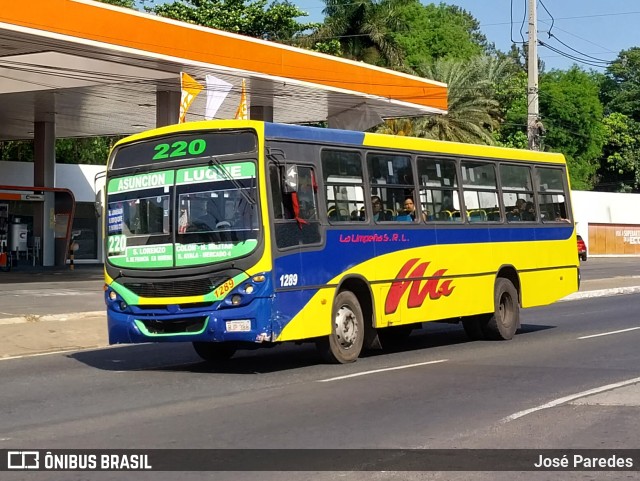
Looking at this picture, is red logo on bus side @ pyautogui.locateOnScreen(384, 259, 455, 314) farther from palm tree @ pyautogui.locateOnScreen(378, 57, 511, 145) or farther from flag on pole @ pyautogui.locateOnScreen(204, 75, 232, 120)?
palm tree @ pyautogui.locateOnScreen(378, 57, 511, 145)

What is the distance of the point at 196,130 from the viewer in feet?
41.9

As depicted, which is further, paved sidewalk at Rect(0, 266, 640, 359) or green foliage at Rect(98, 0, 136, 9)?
green foliage at Rect(98, 0, 136, 9)

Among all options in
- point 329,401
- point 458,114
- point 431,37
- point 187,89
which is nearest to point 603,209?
point 458,114

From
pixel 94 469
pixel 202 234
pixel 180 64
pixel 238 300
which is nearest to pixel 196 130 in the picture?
pixel 202 234

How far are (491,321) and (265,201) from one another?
5971 mm

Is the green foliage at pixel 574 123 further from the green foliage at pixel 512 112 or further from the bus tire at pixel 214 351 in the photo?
the bus tire at pixel 214 351

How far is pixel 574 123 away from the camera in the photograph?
7862 centimetres

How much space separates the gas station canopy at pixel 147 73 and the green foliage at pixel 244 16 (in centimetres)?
1545

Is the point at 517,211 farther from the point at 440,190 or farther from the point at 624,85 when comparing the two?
the point at 624,85

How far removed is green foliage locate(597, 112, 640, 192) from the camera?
279 feet

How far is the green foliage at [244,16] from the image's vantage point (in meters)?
56.6

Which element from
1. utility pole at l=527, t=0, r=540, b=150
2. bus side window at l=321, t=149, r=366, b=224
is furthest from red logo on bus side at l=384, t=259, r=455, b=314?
utility pole at l=527, t=0, r=540, b=150

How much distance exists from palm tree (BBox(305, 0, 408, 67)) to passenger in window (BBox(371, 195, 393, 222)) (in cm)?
4555

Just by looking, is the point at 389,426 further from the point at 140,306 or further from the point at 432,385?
the point at 140,306
